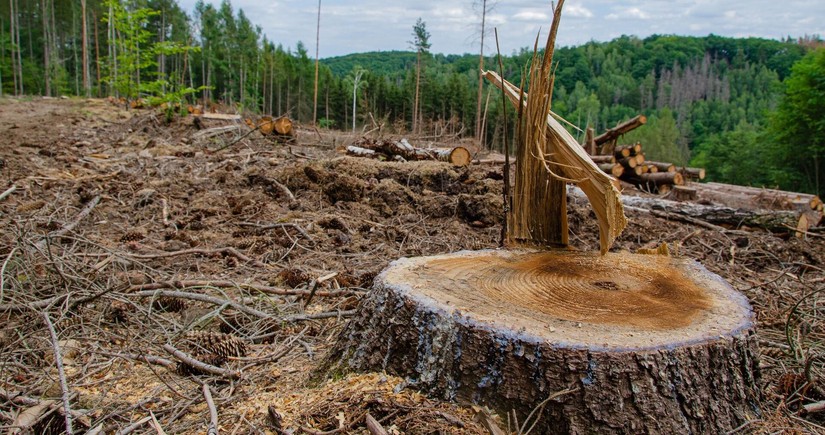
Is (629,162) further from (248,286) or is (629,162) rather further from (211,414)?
(211,414)

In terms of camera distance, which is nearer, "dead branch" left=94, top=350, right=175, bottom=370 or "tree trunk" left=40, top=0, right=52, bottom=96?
"dead branch" left=94, top=350, right=175, bottom=370

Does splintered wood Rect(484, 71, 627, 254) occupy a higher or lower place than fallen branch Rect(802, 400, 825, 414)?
higher

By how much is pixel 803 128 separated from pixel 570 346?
3062 cm

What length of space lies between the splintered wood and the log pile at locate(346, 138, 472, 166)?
5037 mm

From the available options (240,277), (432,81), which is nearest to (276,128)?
(240,277)

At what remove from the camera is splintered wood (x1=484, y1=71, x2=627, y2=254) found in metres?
2.44

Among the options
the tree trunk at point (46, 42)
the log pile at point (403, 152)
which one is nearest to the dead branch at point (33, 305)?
the log pile at point (403, 152)

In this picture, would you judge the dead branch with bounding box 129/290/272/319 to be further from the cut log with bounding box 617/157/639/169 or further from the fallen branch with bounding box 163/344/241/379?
the cut log with bounding box 617/157/639/169

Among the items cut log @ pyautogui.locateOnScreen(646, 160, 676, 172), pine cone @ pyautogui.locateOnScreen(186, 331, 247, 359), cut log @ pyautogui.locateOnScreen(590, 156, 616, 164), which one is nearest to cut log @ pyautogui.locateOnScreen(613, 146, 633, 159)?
cut log @ pyautogui.locateOnScreen(590, 156, 616, 164)

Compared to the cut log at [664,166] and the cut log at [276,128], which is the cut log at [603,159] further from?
the cut log at [276,128]

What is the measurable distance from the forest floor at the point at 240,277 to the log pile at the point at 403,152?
1.00 m

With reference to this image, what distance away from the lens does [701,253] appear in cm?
548

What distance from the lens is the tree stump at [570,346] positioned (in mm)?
1597

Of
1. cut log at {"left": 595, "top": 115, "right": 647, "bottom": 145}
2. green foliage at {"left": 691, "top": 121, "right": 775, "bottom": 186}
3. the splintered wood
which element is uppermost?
cut log at {"left": 595, "top": 115, "right": 647, "bottom": 145}
